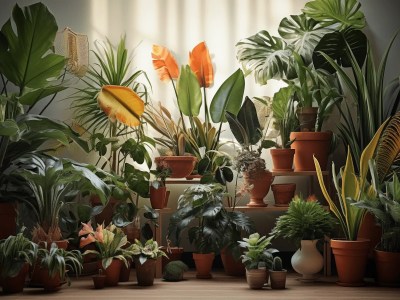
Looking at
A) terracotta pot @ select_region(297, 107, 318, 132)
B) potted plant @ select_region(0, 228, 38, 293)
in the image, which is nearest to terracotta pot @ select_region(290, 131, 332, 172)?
terracotta pot @ select_region(297, 107, 318, 132)

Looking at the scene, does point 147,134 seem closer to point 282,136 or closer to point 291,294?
point 282,136

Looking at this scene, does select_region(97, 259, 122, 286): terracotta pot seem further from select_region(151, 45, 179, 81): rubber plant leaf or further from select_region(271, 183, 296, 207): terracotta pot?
select_region(151, 45, 179, 81): rubber plant leaf

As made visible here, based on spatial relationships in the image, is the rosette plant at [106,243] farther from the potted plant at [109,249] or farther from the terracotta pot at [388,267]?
the terracotta pot at [388,267]

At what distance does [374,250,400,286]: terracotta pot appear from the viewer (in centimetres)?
467

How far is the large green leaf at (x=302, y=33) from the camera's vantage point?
5.67 meters

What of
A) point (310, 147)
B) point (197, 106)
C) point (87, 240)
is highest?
point (197, 106)

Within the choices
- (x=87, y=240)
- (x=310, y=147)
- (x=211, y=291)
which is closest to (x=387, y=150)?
(x=310, y=147)

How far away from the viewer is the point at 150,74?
19.5ft

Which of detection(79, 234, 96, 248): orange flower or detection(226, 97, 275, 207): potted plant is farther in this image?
detection(226, 97, 275, 207): potted plant

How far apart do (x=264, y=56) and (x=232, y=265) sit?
1790 millimetres

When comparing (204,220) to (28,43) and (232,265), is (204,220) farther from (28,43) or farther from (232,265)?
(28,43)

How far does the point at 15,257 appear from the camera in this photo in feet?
14.0

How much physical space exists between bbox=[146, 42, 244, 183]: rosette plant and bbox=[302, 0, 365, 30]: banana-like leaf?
84 cm

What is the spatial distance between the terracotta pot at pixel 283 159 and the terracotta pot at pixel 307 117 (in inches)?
A: 8.5
